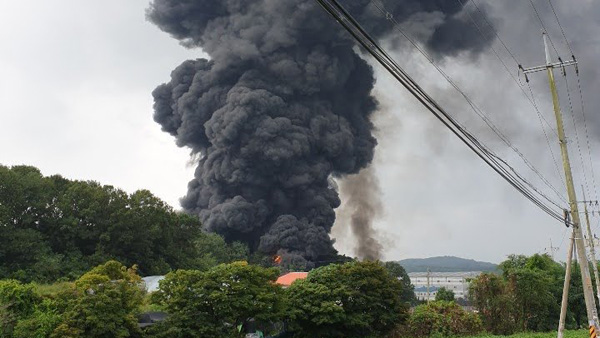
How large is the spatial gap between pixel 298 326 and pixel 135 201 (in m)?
22.9

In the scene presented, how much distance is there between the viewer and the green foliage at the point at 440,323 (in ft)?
112

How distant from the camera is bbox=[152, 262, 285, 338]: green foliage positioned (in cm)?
2223

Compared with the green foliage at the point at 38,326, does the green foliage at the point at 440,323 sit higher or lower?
higher

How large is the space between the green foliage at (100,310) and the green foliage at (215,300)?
5.95 ft

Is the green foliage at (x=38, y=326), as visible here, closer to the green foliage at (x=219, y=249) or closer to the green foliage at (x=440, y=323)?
the green foliage at (x=440, y=323)

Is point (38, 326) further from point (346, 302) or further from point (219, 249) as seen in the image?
point (219, 249)

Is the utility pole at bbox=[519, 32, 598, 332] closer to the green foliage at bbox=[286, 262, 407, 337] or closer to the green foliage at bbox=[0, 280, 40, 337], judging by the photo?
the green foliage at bbox=[286, 262, 407, 337]

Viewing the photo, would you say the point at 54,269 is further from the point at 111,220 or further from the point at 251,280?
the point at 251,280

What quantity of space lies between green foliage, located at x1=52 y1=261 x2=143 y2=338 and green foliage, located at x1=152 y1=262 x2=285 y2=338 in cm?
181

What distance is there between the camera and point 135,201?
45.7 meters

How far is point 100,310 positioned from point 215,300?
5.11 metres

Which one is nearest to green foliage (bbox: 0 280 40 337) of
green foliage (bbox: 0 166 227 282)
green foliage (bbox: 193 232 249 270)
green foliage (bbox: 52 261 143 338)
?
green foliage (bbox: 52 261 143 338)

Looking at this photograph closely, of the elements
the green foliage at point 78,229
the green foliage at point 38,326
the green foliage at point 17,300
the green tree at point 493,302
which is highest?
the green foliage at point 78,229

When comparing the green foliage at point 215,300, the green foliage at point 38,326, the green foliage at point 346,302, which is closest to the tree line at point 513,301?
the green foliage at point 346,302
